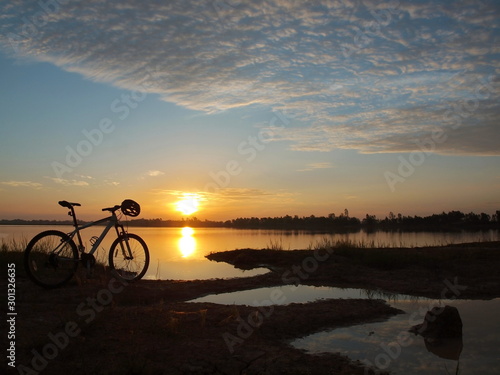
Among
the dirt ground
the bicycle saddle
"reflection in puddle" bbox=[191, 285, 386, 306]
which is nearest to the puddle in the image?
the dirt ground

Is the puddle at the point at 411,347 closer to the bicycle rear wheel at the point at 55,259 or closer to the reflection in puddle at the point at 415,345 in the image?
the reflection in puddle at the point at 415,345

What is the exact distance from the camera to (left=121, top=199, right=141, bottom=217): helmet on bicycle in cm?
733

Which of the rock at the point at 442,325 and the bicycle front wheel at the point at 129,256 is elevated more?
the bicycle front wheel at the point at 129,256

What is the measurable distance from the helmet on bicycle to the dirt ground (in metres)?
1.37

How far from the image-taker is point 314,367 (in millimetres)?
3557

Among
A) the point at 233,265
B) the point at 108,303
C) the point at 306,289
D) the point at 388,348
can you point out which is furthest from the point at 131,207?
the point at 233,265

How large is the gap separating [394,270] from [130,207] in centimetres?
730

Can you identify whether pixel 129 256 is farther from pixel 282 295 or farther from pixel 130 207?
pixel 282 295

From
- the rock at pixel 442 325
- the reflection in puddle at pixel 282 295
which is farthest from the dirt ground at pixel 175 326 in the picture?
the rock at pixel 442 325

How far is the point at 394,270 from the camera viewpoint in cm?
1045

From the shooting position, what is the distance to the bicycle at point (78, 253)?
21.2 ft

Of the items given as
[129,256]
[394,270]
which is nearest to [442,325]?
[129,256]

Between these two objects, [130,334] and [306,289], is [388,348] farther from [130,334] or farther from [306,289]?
[306,289]

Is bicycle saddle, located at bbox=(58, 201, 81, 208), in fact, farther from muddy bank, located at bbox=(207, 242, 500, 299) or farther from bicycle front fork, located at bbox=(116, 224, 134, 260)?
muddy bank, located at bbox=(207, 242, 500, 299)
